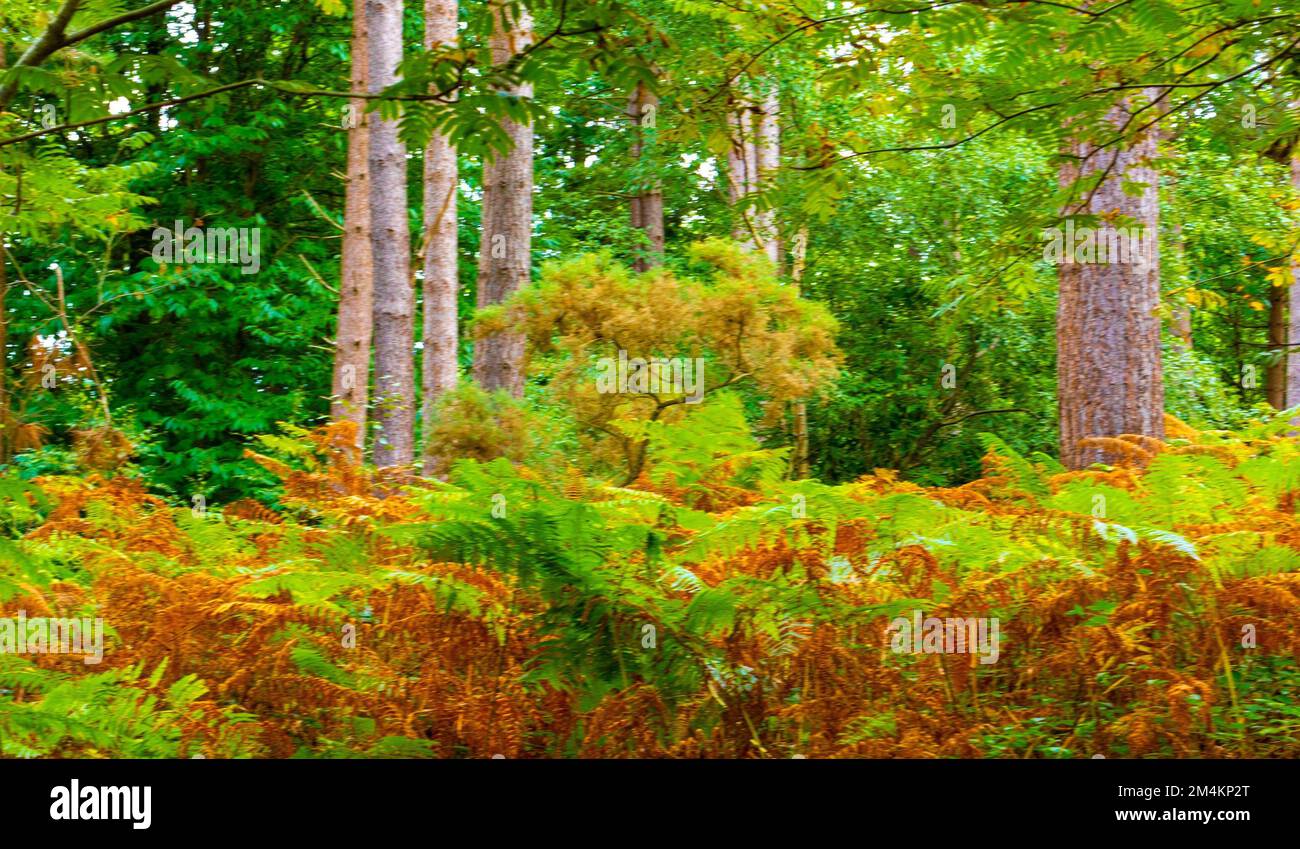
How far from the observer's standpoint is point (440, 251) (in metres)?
13.2

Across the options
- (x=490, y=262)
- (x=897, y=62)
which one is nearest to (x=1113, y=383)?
(x=897, y=62)

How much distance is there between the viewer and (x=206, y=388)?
17.8m

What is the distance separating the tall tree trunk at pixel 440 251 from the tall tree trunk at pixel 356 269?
2.21 ft

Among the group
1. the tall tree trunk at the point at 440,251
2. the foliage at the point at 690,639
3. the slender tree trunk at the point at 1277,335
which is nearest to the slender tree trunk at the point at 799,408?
the tall tree trunk at the point at 440,251

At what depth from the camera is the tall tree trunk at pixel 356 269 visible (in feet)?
40.2

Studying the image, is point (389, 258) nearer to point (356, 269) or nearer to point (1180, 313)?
point (356, 269)

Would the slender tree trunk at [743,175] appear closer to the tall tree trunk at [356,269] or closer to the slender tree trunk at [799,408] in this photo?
the slender tree trunk at [799,408]
